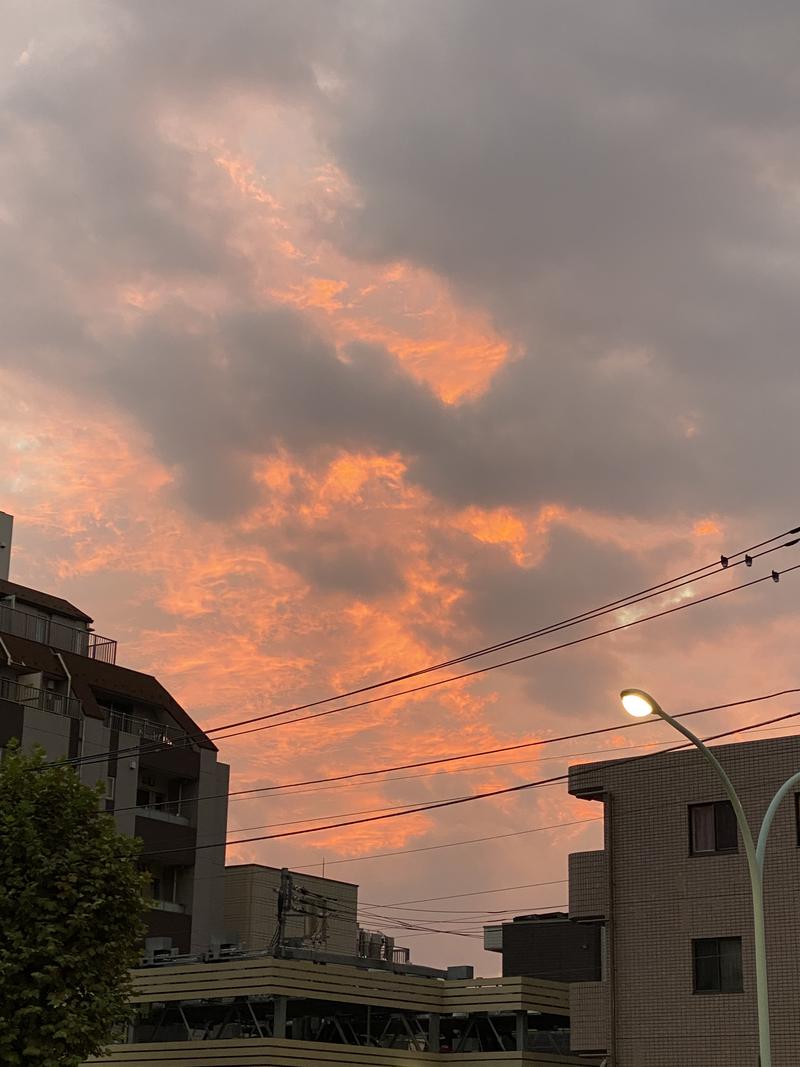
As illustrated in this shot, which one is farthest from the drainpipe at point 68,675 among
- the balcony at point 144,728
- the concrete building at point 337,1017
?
the concrete building at point 337,1017

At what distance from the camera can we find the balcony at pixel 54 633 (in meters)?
78.5

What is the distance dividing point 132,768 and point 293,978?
3509 centimetres

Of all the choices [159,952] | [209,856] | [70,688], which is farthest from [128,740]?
[159,952]

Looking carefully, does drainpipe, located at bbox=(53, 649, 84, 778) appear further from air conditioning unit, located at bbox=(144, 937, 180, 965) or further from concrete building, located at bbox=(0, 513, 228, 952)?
air conditioning unit, located at bbox=(144, 937, 180, 965)

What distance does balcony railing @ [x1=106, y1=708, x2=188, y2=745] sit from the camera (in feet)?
260

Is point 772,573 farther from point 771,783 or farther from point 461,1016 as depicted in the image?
point 461,1016

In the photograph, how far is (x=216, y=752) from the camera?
83750 millimetres

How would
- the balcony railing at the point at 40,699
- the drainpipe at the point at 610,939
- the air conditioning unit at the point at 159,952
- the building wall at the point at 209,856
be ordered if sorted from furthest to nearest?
the building wall at the point at 209,856
the balcony railing at the point at 40,699
the air conditioning unit at the point at 159,952
the drainpipe at the point at 610,939

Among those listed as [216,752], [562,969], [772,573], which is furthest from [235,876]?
[772,573]

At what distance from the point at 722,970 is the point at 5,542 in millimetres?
54720

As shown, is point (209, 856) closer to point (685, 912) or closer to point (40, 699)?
point (40, 699)

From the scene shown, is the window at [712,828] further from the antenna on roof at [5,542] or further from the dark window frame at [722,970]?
the antenna on roof at [5,542]

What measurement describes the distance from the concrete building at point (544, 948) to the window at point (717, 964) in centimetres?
822

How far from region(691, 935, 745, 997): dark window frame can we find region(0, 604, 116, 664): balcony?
45198mm
